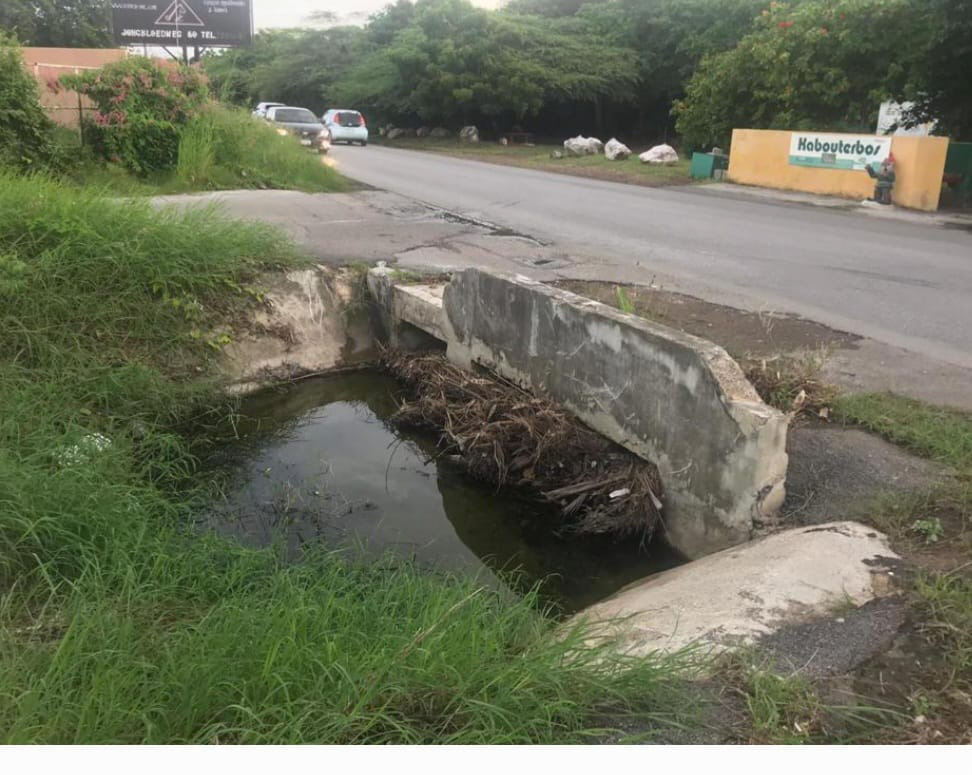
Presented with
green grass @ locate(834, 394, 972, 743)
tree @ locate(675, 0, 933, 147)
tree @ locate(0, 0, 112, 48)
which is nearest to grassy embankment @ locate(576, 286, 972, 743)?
green grass @ locate(834, 394, 972, 743)

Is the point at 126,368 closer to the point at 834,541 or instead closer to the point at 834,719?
the point at 834,541

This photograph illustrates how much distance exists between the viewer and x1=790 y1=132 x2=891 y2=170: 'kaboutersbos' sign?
17.3 metres

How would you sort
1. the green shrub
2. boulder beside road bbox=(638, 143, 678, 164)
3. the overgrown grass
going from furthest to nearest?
boulder beside road bbox=(638, 143, 678, 164) < the overgrown grass < the green shrub

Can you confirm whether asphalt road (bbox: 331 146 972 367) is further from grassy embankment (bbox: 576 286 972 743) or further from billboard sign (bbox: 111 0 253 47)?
billboard sign (bbox: 111 0 253 47)

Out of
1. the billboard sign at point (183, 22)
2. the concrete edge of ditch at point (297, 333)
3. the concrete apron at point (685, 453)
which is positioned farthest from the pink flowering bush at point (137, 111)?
the billboard sign at point (183, 22)

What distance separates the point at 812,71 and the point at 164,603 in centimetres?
2135

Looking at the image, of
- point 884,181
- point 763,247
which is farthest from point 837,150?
point 763,247

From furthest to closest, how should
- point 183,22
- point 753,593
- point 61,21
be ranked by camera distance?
1. point 61,21
2. point 183,22
3. point 753,593

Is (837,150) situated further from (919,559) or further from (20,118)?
(919,559)

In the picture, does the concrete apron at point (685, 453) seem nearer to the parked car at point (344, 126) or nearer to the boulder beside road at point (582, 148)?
the boulder beside road at point (582, 148)

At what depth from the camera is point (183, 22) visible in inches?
1105

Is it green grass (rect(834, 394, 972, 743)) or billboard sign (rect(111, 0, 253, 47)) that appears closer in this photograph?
green grass (rect(834, 394, 972, 743))

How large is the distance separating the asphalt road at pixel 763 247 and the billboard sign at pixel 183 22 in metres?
12.8

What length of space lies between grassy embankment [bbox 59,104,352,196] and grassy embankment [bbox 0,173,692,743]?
5.46 m
